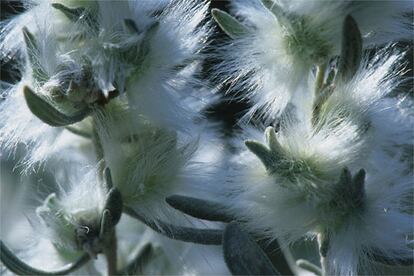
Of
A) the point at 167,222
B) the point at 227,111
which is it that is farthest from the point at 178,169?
the point at 227,111

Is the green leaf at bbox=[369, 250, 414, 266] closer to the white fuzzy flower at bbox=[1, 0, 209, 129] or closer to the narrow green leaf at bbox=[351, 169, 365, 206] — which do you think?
the narrow green leaf at bbox=[351, 169, 365, 206]

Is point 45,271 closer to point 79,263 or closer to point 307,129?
point 79,263

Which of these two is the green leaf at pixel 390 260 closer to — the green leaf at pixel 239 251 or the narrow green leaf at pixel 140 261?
the green leaf at pixel 239 251

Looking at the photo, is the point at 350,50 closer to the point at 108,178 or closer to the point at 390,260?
the point at 390,260

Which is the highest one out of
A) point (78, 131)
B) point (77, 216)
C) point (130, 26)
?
point (130, 26)

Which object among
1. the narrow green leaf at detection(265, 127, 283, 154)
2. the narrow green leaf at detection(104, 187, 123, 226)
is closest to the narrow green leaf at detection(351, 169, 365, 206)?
the narrow green leaf at detection(265, 127, 283, 154)

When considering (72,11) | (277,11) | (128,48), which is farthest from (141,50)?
(277,11)
